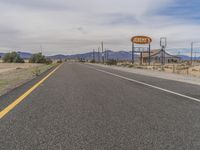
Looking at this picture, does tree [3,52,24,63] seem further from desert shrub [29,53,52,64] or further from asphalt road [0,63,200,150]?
asphalt road [0,63,200,150]

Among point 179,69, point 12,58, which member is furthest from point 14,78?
point 12,58

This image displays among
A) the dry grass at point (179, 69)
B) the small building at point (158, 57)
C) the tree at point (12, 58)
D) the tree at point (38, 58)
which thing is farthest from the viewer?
the tree at point (12, 58)

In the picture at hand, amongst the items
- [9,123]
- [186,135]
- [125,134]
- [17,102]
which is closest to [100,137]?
[125,134]

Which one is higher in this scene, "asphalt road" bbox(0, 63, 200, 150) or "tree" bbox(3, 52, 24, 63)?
"asphalt road" bbox(0, 63, 200, 150)

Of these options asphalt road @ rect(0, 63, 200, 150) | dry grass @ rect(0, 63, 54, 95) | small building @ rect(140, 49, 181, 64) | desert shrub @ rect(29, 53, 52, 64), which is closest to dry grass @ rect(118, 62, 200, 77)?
dry grass @ rect(0, 63, 54, 95)

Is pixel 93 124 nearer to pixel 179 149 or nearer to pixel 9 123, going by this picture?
pixel 9 123

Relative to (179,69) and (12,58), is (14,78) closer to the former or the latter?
(179,69)

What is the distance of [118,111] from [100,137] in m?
2.66

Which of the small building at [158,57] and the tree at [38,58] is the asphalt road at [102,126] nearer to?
the small building at [158,57]

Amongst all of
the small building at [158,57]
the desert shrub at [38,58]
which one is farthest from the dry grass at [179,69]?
the desert shrub at [38,58]

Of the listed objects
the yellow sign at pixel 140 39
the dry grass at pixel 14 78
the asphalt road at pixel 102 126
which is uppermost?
the yellow sign at pixel 140 39

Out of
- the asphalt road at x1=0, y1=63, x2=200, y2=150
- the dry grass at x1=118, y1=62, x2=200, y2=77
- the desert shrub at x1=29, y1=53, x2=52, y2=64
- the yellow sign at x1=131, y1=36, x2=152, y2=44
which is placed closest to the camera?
the asphalt road at x1=0, y1=63, x2=200, y2=150

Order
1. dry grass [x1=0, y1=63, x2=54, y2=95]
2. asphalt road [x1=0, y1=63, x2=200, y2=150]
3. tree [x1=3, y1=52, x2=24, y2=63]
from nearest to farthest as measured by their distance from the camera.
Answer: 1. asphalt road [x1=0, y1=63, x2=200, y2=150]
2. dry grass [x1=0, y1=63, x2=54, y2=95]
3. tree [x1=3, y1=52, x2=24, y2=63]

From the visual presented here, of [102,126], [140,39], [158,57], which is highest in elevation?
[140,39]
